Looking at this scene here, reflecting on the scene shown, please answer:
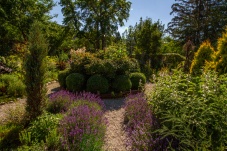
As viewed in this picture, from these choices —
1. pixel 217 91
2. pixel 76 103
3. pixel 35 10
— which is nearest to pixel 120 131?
pixel 76 103

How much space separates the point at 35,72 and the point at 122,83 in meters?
4.49

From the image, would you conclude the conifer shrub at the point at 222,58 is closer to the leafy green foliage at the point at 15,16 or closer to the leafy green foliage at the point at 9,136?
the leafy green foliage at the point at 9,136

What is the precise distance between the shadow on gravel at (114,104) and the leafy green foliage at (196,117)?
2826mm

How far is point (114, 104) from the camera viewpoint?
7477mm

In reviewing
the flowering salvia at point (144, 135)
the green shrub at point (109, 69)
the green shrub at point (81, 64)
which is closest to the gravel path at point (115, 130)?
the flowering salvia at point (144, 135)

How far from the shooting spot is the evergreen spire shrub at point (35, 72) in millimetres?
4750

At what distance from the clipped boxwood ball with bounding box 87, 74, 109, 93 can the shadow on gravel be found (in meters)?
0.59

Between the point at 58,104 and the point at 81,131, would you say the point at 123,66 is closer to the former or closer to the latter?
the point at 58,104

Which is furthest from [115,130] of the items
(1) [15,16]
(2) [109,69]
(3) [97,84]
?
(1) [15,16]

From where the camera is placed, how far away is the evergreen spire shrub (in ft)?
15.6

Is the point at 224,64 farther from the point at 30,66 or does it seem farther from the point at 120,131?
the point at 30,66

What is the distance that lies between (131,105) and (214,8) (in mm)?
24588

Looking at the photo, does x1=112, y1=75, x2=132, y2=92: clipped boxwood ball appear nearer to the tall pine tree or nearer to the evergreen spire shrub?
the evergreen spire shrub

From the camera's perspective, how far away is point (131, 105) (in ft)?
18.7
